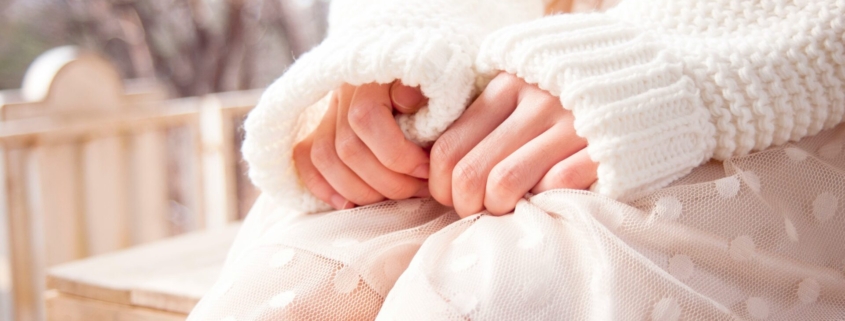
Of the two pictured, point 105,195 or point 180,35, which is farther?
point 180,35

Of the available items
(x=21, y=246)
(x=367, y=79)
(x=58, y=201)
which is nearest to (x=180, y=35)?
(x=58, y=201)

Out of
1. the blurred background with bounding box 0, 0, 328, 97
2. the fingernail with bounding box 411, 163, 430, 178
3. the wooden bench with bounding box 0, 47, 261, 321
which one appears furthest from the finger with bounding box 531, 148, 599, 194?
the blurred background with bounding box 0, 0, 328, 97

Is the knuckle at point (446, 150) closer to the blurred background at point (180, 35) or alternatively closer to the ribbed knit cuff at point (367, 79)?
the ribbed knit cuff at point (367, 79)

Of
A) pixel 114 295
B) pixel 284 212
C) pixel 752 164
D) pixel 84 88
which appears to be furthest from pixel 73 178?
pixel 752 164

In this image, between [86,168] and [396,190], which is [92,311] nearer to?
[396,190]

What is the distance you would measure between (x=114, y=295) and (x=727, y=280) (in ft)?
2.59

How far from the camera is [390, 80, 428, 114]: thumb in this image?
23.0 inches

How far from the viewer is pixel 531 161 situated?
1.75 ft

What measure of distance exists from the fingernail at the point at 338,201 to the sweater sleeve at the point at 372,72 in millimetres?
20

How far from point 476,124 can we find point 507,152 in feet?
0.12

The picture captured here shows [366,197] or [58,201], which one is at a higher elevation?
[366,197]

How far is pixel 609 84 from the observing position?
0.51m

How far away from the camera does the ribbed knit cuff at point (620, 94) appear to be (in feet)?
1.62

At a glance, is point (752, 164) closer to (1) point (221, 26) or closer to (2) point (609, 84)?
(2) point (609, 84)
